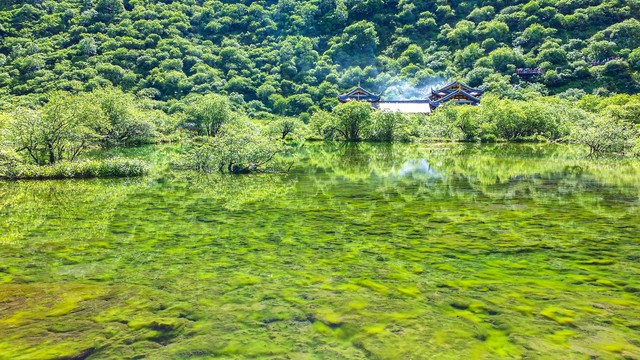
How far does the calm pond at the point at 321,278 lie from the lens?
396 centimetres

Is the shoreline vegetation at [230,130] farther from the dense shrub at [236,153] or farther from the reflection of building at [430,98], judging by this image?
the reflection of building at [430,98]

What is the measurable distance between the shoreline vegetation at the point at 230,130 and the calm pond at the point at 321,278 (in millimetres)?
8317

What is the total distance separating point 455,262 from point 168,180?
14311 mm

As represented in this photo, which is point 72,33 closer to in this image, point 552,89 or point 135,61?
point 135,61

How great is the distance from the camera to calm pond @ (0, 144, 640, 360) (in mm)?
3955

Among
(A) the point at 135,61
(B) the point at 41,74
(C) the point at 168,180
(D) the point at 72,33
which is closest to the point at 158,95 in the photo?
(A) the point at 135,61

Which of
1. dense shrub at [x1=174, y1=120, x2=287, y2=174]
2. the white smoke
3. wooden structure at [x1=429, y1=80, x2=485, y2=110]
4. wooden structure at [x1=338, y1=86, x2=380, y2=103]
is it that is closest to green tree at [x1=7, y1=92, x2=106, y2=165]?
dense shrub at [x1=174, y1=120, x2=287, y2=174]

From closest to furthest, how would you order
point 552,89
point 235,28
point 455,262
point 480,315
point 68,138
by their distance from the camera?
point 480,315
point 455,262
point 68,138
point 552,89
point 235,28

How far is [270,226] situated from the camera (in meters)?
8.69

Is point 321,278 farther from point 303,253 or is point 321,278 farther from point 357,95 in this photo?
point 357,95

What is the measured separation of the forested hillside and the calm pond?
212 feet

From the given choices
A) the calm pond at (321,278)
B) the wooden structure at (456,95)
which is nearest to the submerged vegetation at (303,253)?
the calm pond at (321,278)

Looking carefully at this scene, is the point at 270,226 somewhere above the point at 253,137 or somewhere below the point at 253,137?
below

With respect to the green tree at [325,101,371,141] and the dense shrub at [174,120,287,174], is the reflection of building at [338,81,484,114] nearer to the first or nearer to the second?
the green tree at [325,101,371,141]
